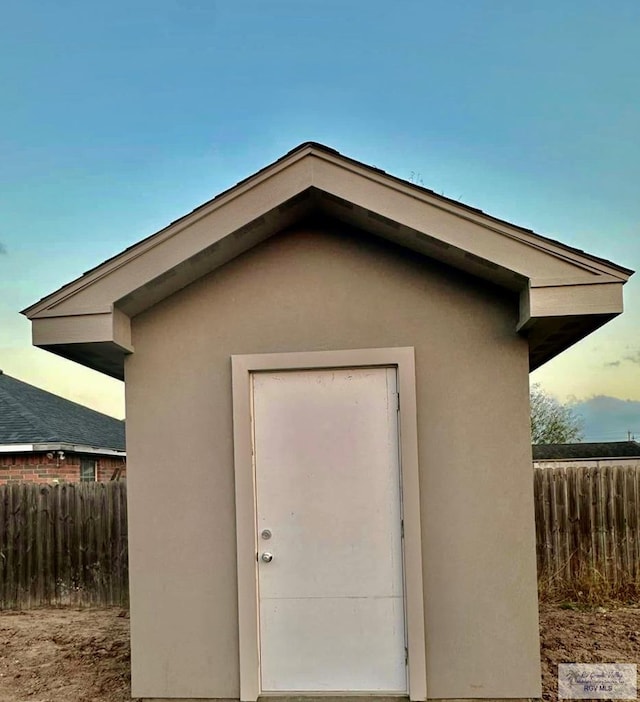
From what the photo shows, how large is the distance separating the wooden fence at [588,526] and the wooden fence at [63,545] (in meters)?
5.79

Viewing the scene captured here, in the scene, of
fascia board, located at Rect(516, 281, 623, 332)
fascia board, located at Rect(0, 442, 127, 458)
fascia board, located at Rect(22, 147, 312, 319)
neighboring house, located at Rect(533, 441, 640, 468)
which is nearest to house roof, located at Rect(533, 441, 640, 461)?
neighboring house, located at Rect(533, 441, 640, 468)

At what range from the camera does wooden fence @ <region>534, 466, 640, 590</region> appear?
301 inches

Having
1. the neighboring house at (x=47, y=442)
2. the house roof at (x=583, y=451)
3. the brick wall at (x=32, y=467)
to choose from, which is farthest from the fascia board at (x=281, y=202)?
the house roof at (x=583, y=451)

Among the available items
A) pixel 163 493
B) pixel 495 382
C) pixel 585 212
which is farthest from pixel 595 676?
pixel 585 212

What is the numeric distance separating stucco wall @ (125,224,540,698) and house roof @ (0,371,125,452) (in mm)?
7830

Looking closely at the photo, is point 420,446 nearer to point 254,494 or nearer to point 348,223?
point 254,494

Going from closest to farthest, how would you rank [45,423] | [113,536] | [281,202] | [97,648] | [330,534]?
[281,202], [330,534], [97,648], [113,536], [45,423]

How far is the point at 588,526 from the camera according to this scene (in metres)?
7.77

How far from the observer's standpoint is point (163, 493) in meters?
A: 4.23

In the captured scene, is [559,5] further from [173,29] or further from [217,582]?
[217,582]

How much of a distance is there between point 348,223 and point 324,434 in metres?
1.53

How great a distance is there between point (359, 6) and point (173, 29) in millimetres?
2723

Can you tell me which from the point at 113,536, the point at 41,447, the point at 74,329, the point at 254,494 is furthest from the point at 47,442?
the point at 254,494

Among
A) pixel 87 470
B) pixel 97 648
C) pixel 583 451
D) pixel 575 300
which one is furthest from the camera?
pixel 583 451
